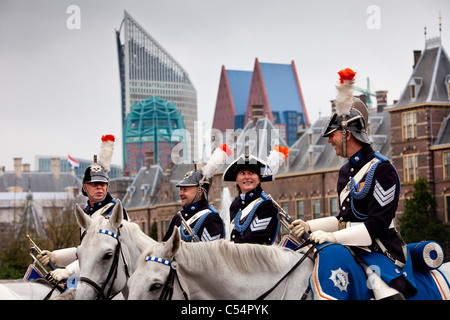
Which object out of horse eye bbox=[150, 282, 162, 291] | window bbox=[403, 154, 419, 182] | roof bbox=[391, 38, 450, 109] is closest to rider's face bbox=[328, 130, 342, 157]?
horse eye bbox=[150, 282, 162, 291]

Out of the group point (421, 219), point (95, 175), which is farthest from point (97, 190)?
point (421, 219)

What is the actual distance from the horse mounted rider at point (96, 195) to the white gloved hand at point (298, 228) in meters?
3.69

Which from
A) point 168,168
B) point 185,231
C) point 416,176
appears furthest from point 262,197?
point 168,168

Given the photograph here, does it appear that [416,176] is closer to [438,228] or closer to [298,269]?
[438,228]

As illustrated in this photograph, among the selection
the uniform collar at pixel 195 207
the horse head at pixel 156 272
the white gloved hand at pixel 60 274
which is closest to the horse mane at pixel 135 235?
the white gloved hand at pixel 60 274

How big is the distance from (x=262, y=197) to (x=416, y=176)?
64.2 m

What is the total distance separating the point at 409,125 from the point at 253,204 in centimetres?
6512

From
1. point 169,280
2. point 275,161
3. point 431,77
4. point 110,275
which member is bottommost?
point 110,275

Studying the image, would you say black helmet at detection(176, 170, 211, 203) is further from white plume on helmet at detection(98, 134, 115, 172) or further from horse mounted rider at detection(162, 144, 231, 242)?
white plume on helmet at detection(98, 134, 115, 172)

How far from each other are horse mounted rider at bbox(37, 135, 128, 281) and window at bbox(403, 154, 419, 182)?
62402 millimetres

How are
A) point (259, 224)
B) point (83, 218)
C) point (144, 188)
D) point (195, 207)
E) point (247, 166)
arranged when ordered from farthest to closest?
1. point (144, 188)
2. point (195, 207)
3. point (247, 166)
4. point (259, 224)
5. point (83, 218)

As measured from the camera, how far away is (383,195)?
34.0 feet

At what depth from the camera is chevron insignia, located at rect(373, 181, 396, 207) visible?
1034 centimetres

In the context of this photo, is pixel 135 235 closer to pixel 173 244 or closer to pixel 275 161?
pixel 275 161
